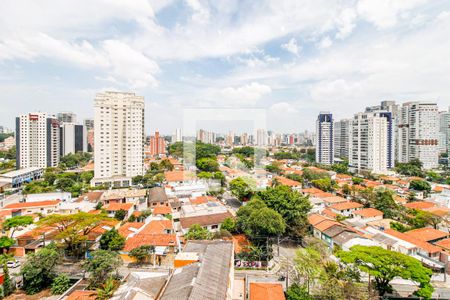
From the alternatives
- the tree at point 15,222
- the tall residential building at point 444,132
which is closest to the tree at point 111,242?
the tree at point 15,222

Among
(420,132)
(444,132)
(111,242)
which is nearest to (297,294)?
(111,242)

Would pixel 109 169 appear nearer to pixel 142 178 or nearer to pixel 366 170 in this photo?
pixel 142 178

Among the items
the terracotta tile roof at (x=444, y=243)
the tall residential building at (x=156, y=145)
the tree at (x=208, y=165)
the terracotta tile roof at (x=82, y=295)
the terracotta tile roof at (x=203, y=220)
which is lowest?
the terracotta tile roof at (x=82, y=295)

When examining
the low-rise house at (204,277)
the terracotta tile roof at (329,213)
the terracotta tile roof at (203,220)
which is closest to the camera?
the low-rise house at (204,277)

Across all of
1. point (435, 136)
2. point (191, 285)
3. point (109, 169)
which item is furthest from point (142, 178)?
point (435, 136)

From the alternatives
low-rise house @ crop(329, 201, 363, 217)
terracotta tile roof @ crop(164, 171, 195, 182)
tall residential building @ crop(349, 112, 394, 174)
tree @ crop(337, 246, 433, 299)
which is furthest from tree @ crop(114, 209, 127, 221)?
tall residential building @ crop(349, 112, 394, 174)

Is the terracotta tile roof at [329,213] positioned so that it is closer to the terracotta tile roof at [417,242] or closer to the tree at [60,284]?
the terracotta tile roof at [417,242]
